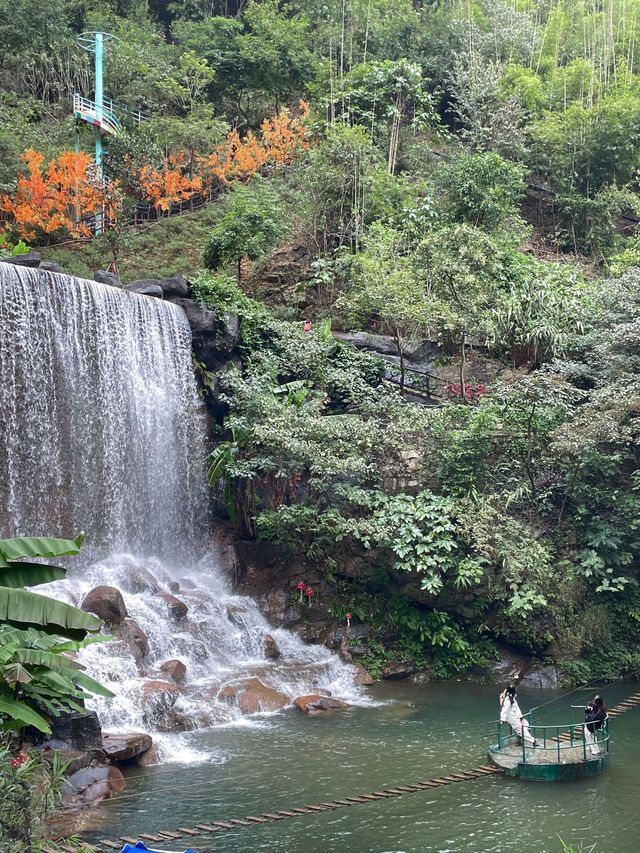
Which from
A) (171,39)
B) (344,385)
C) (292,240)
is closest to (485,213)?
(292,240)

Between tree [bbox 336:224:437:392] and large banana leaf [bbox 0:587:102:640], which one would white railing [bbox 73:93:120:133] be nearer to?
tree [bbox 336:224:437:392]

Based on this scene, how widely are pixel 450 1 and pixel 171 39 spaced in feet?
40.2

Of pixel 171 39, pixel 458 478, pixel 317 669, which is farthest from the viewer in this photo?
pixel 171 39

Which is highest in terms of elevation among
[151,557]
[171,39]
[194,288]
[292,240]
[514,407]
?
[171,39]

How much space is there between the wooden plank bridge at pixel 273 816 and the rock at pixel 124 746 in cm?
206

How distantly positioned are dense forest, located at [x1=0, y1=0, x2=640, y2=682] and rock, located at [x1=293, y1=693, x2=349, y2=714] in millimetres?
2176

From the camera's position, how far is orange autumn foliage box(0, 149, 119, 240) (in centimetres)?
2347

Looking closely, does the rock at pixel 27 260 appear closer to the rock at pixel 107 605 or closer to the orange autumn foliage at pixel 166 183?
the rock at pixel 107 605

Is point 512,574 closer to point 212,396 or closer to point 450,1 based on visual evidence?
point 212,396

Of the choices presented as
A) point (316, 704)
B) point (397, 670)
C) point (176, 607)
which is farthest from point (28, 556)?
point (397, 670)

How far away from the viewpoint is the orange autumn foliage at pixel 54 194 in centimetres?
2347

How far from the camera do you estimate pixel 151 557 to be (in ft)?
60.8

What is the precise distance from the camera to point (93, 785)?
34.2ft

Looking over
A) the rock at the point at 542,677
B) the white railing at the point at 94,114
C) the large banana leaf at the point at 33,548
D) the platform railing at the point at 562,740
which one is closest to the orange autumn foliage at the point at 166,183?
the white railing at the point at 94,114
